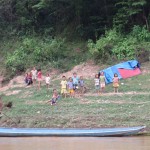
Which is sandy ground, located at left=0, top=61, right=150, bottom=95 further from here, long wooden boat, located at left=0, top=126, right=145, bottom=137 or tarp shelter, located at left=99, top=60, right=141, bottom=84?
long wooden boat, located at left=0, top=126, right=145, bottom=137

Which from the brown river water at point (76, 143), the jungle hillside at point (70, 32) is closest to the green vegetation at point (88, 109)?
the brown river water at point (76, 143)

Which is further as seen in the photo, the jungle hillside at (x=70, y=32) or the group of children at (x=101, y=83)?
the jungle hillside at (x=70, y=32)

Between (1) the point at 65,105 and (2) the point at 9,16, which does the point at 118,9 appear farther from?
(1) the point at 65,105

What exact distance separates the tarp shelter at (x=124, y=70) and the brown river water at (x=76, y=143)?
28.4ft

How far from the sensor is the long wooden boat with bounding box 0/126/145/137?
56.5 ft

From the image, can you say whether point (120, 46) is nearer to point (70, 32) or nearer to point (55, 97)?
point (70, 32)

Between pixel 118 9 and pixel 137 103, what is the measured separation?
10.8m

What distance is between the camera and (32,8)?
33062 millimetres

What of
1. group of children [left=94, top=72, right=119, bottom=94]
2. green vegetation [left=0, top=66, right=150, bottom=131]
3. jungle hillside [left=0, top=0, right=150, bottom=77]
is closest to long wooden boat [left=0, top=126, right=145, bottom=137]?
green vegetation [left=0, top=66, right=150, bottom=131]

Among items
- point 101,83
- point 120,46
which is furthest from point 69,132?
point 120,46

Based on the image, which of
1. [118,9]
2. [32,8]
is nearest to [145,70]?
[118,9]

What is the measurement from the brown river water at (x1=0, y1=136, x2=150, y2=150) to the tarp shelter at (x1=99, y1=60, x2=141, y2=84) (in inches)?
341

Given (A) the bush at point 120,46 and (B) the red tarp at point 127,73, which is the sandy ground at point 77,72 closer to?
(B) the red tarp at point 127,73

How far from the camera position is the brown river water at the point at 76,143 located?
1517cm
